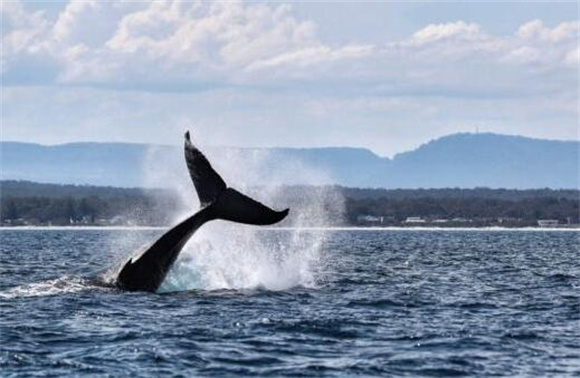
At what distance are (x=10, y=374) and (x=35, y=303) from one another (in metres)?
8.57

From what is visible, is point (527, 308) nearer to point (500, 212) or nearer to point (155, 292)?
point (155, 292)

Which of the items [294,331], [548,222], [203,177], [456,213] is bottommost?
[294,331]

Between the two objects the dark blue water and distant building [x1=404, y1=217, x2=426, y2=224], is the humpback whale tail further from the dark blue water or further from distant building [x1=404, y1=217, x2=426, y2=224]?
distant building [x1=404, y1=217, x2=426, y2=224]

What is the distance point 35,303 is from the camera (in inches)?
1176

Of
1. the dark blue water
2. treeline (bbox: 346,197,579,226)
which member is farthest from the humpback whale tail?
treeline (bbox: 346,197,579,226)

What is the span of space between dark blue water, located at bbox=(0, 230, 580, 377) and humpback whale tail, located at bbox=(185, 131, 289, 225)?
5.95 feet

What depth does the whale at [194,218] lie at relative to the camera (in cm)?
3020

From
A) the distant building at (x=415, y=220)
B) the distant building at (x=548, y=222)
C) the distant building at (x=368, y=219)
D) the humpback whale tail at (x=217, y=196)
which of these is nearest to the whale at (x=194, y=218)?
the humpback whale tail at (x=217, y=196)

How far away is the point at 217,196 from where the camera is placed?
101 feet

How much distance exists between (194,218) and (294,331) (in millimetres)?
6142

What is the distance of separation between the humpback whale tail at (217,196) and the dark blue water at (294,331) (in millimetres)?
1814

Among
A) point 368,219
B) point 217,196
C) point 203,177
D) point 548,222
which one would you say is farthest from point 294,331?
point 548,222

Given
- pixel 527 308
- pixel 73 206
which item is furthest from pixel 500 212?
pixel 527 308

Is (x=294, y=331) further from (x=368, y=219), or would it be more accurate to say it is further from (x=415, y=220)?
(x=415, y=220)
